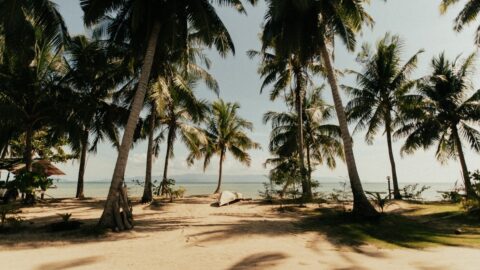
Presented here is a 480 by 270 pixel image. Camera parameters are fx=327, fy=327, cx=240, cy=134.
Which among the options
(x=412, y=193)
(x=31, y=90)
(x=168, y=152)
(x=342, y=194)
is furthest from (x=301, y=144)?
(x=31, y=90)

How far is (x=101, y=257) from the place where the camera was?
20.7 feet

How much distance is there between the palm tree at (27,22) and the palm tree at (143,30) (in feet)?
2.94

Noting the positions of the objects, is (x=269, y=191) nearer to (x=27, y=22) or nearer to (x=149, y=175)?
(x=149, y=175)

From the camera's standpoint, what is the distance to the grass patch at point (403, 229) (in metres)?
7.95

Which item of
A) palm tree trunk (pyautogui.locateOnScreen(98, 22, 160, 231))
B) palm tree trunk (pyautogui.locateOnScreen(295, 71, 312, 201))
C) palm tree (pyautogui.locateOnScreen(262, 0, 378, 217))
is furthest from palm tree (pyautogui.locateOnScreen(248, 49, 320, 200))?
palm tree trunk (pyautogui.locateOnScreen(98, 22, 160, 231))

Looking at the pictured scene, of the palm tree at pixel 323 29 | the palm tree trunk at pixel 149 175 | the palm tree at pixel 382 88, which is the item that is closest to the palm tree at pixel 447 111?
the palm tree at pixel 382 88

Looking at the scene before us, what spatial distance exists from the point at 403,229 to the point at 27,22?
12.9 m

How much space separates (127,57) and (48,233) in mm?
7754

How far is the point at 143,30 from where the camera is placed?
38.3ft

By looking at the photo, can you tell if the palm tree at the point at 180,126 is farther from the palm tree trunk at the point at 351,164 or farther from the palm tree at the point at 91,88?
the palm tree trunk at the point at 351,164

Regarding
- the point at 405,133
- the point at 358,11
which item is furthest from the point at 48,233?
the point at 405,133

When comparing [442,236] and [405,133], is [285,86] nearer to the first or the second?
[405,133]

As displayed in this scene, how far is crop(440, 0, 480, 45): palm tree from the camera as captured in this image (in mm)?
15531

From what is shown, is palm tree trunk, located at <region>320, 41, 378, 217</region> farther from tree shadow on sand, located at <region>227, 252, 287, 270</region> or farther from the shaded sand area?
tree shadow on sand, located at <region>227, 252, 287, 270</region>
